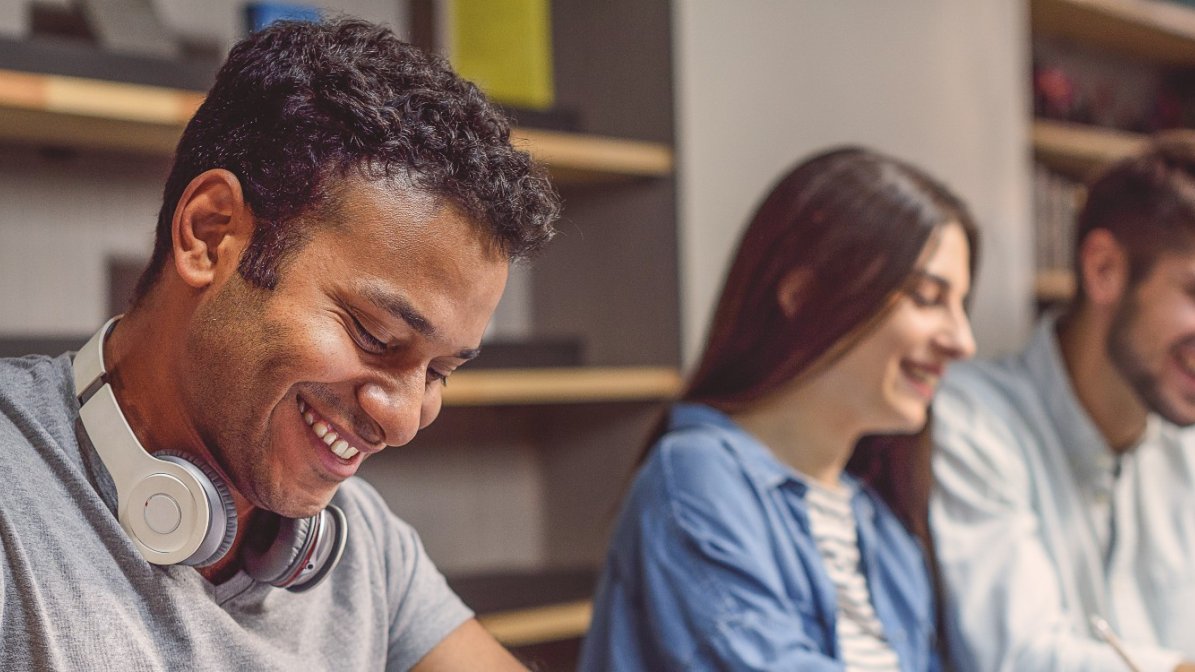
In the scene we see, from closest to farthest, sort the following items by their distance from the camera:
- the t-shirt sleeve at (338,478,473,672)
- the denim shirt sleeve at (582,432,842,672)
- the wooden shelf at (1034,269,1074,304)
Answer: the t-shirt sleeve at (338,478,473,672) → the denim shirt sleeve at (582,432,842,672) → the wooden shelf at (1034,269,1074,304)

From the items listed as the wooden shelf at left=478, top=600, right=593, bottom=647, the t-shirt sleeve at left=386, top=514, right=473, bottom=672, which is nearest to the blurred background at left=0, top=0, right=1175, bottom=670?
the wooden shelf at left=478, top=600, right=593, bottom=647

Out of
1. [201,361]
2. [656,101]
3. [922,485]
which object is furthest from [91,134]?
[922,485]

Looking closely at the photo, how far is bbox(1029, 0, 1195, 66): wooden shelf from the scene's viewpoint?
8.84 feet

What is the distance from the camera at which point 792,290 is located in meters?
1.51

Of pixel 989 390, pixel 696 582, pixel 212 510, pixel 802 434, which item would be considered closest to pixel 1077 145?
pixel 989 390

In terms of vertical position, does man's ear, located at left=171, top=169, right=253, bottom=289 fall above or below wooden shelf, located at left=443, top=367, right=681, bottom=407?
above

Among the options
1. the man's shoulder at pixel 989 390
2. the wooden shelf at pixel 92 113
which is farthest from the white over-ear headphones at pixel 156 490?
the man's shoulder at pixel 989 390

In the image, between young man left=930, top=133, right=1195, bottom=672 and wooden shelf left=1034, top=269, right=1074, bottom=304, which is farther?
wooden shelf left=1034, top=269, right=1074, bottom=304

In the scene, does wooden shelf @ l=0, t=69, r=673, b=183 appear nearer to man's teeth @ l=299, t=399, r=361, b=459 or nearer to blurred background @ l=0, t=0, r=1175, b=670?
blurred background @ l=0, t=0, r=1175, b=670

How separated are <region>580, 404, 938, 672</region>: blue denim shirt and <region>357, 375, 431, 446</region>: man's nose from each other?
0.65m

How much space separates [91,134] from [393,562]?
1002 millimetres

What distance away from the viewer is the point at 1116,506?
1870 mm

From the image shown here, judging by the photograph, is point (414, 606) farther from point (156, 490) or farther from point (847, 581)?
point (847, 581)

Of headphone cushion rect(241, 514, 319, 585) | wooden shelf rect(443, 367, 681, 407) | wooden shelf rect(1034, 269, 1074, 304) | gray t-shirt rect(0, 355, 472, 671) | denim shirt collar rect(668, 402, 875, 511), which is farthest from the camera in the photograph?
wooden shelf rect(1034, 269, 1074, 304)
